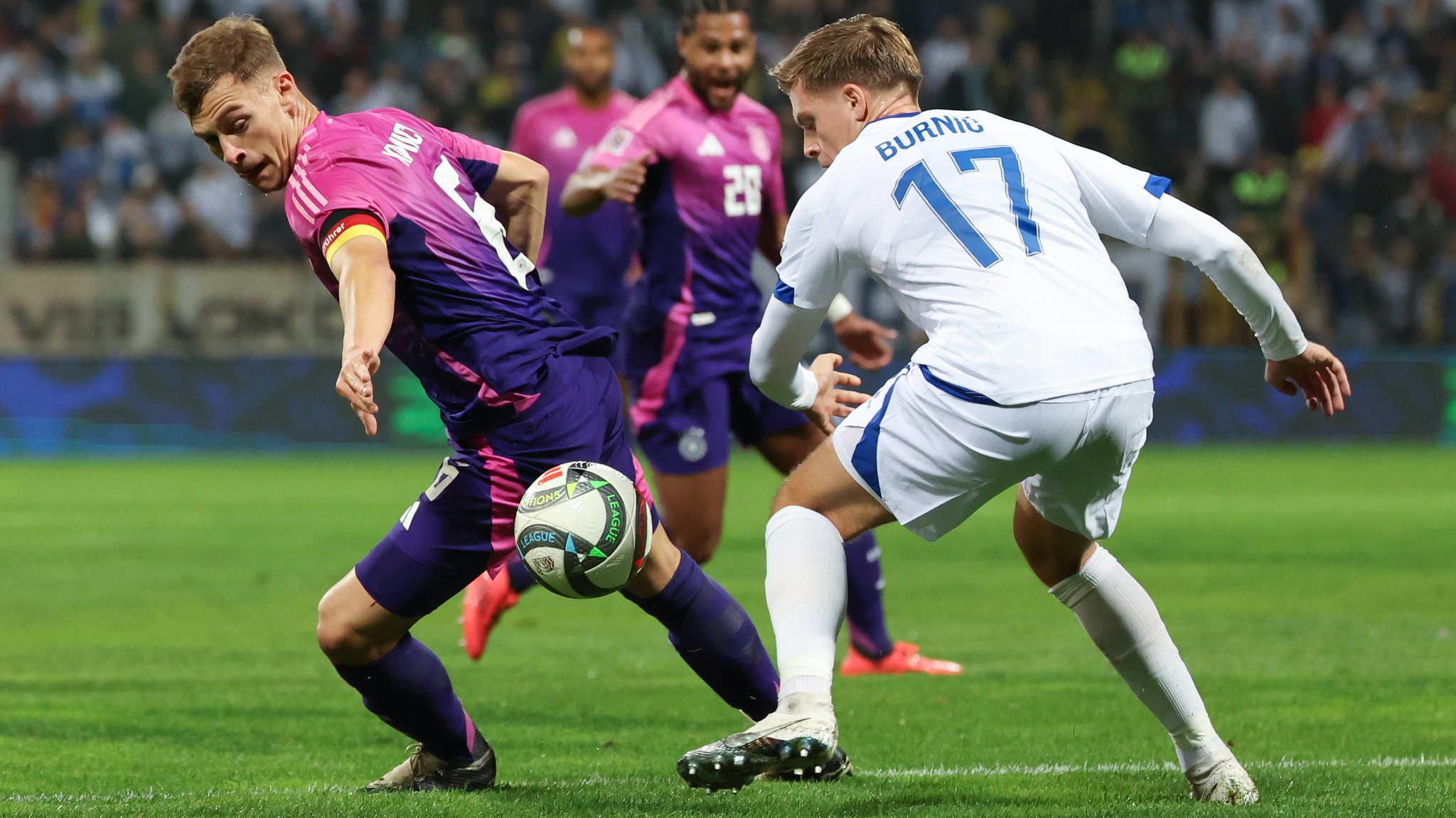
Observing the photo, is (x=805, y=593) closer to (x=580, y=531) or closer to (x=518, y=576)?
(x=580, y=531)

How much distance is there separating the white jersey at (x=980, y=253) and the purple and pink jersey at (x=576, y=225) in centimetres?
681

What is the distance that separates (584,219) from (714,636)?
6.54 meters

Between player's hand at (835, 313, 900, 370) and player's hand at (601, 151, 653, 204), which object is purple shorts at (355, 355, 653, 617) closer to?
player's hand at (835, 313, 900, 370)

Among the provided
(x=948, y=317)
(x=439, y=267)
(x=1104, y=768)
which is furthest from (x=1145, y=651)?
(x=439, y=267)

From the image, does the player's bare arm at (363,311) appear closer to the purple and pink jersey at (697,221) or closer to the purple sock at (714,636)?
the purple sock at (714,636)

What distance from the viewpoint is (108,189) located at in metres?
20.1

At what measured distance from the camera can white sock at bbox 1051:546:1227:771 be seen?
4.53 meters

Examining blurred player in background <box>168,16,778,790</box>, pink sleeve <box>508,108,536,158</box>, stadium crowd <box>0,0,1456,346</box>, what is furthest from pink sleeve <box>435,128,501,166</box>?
stadium crowd <box>0,0,1456,346</box>

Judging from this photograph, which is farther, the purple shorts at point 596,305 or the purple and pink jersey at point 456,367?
the purple shorts at point 596,305

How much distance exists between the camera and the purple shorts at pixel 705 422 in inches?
279

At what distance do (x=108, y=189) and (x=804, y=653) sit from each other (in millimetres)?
17796

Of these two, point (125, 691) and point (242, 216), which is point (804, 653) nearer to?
point (125, 691)

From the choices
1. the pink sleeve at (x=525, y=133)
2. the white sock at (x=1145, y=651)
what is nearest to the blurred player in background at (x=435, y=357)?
the white sock at (x=1145, y=651)

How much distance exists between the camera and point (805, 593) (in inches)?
163
